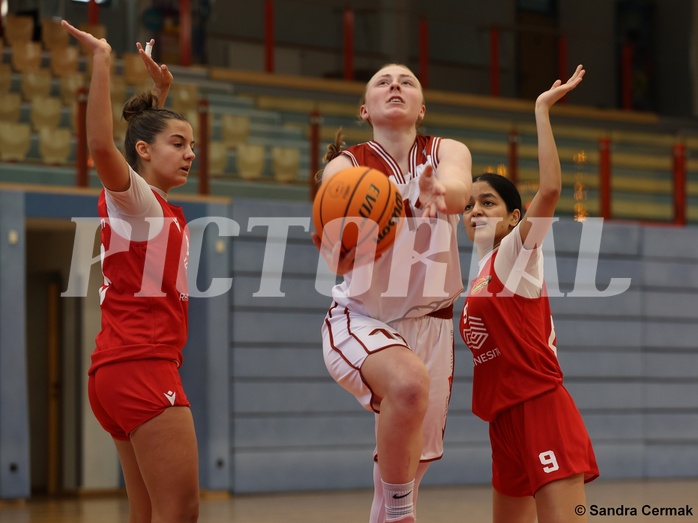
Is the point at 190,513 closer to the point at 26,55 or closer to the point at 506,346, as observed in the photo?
the point at 506,346

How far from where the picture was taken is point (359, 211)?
3572 mm

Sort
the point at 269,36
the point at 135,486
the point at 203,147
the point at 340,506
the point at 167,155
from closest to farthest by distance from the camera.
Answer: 1. the point at 135,486
2. the point at 167,155
3. the point at 340,506
4. the point at 203,147
5. the point at 269,36

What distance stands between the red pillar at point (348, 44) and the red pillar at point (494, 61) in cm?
193

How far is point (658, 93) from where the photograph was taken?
15.2 m

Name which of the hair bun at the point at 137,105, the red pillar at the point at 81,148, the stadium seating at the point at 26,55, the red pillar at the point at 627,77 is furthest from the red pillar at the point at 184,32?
the hair bun at the point at 137,105

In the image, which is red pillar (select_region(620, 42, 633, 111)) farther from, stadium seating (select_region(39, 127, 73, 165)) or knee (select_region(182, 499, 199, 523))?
knee (select_region(182, 499, 199, 523))

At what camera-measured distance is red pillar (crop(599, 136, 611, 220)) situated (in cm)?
1012

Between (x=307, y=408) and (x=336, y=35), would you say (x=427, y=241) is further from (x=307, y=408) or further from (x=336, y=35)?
(x=336, y=35)

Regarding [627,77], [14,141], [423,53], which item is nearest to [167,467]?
[14,141]

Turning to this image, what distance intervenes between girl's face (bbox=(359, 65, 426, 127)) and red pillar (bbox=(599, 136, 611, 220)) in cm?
641

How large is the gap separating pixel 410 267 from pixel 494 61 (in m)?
10.5

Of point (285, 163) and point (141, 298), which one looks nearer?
point (141, 298)

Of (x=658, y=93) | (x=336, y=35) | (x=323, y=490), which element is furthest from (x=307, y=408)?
(x=658, y=93)

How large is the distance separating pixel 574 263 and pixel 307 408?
9.76 ft
